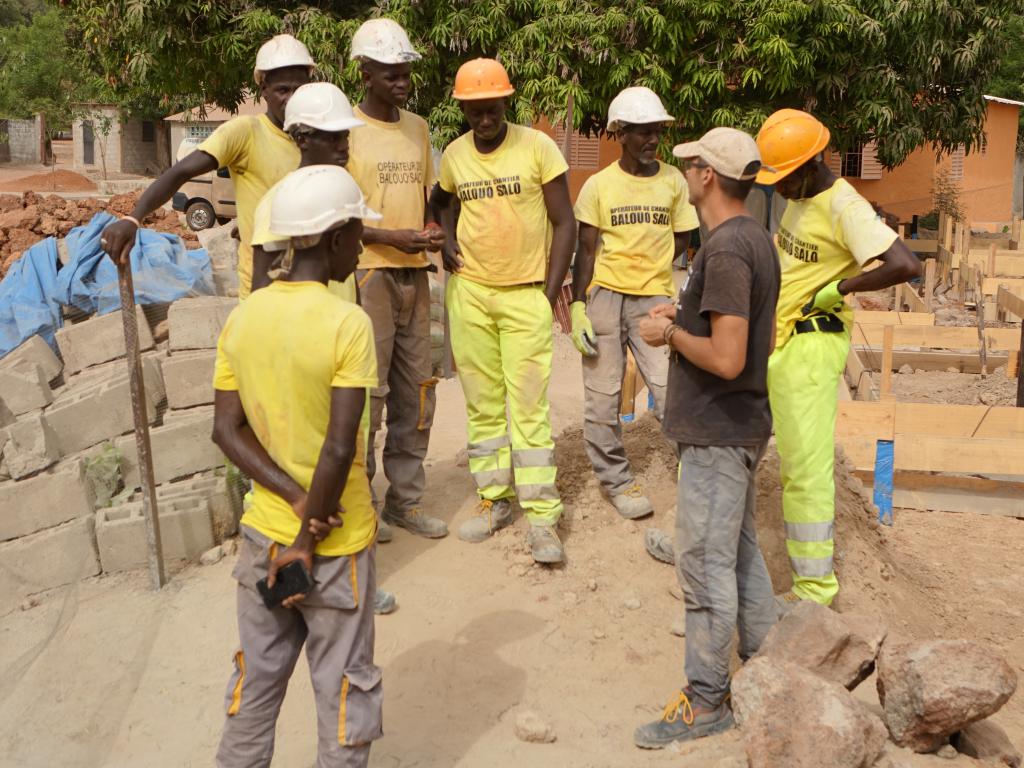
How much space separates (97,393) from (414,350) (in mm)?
2084

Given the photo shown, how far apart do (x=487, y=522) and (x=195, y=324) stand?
2198 mm

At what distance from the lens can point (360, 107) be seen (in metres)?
4.85

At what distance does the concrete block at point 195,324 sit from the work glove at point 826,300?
335 centimetres

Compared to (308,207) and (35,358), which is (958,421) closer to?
(308,207)

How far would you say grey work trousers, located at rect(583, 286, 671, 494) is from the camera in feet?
17.0

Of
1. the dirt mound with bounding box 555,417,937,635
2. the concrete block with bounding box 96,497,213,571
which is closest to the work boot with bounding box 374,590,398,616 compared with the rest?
the dirt mound with bounding box 555,417,937,635

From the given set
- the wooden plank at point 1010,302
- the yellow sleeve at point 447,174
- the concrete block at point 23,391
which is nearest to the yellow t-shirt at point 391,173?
the yellow sleeve at point 447,174

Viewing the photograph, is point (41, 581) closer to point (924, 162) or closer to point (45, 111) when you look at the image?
point (924, 162)

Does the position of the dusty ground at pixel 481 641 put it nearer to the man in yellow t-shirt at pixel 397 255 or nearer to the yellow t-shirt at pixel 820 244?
the man in yellow t-shirt at pixel 397 255

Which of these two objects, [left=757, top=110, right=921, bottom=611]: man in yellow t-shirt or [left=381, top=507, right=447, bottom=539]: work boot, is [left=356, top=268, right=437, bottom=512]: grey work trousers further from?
[left=757, top=110, right=921, bottom=611]: man in yellow t-shirt

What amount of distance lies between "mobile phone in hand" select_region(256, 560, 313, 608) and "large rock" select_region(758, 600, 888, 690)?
167 cm

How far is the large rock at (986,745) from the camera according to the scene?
11.0 ft

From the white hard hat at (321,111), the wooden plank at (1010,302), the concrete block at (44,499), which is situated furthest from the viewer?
the wooden plank at (1010,302)

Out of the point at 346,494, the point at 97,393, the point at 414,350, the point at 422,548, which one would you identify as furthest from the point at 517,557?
the point at 97,393
